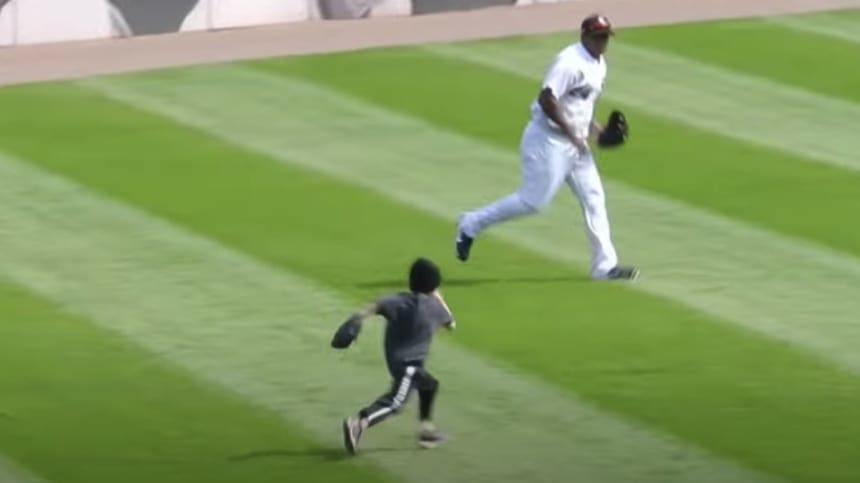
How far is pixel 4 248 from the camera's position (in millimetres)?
17953

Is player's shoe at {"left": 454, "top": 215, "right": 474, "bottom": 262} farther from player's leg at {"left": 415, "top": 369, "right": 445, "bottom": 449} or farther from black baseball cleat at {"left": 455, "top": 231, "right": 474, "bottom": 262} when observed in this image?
player's leg at {"left": 415, "top": 369, "right": 445, "bottom": 449}

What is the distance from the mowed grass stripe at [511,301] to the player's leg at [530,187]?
0.97 feet

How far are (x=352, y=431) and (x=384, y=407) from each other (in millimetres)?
221

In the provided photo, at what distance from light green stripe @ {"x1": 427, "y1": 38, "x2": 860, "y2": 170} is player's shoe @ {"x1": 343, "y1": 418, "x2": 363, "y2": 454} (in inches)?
311

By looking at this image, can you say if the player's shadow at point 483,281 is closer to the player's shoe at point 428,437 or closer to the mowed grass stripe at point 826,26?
the player's shoe at point 428,437

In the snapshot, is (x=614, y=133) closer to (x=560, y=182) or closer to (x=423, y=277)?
(x=560, y=182)

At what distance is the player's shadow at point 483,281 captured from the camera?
1698 centimetres

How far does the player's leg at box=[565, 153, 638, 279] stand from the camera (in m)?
17.0

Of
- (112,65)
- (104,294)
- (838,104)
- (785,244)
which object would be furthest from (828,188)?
(112,65)

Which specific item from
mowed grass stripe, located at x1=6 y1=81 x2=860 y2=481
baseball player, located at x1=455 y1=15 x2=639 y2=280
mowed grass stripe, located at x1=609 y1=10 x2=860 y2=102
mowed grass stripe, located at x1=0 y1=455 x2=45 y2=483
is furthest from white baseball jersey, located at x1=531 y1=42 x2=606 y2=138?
mowed grass stripe, located at x1=609 y1=10 x2=860 y2=102

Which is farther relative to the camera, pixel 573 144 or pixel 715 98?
pixel 715 98

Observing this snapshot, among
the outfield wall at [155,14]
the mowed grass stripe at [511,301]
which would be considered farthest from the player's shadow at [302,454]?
the outfield wall at [155,14]

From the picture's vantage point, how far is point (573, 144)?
16984 millimetres

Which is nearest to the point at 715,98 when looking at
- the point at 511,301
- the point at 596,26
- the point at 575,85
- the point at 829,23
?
the point at 829,23
